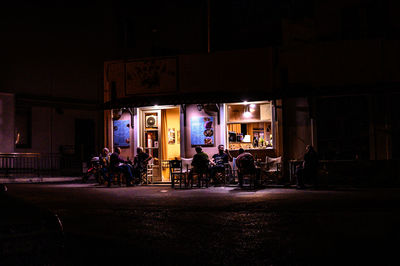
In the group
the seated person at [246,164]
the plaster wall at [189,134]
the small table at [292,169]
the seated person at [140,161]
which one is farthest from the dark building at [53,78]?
the small table at [292,169]

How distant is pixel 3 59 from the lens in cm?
2755

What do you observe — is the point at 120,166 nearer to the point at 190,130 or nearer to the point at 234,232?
the point at 190,130

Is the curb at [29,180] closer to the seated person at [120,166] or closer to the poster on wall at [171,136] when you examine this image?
the seated person at [120,166]

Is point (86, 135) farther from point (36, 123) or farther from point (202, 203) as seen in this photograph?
point (202, 203)

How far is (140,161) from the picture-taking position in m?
18.4

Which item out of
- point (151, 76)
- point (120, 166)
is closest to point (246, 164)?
point (120, 166)

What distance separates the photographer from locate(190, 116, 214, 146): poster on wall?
18984 millimetres

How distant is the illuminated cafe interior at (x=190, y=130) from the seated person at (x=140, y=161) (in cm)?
90

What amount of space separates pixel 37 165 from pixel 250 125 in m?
14.0

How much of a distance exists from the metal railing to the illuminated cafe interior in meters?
6.58

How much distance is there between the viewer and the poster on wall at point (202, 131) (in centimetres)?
1898

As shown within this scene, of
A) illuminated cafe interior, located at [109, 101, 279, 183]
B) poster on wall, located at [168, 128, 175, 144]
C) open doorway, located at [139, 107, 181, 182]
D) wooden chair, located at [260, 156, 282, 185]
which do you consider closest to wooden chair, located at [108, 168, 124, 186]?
illuminated cafe interior, located at [109, 101, 279, 183]

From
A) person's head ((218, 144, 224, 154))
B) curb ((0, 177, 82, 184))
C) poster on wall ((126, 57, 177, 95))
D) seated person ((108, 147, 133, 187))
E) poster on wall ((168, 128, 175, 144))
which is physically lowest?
curb ((0, 177, 82, 184))

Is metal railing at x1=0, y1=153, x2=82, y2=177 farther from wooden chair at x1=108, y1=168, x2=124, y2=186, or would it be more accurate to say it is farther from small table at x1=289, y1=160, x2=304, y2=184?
small table at x1=289, y1=160, x2=304, y2=184
